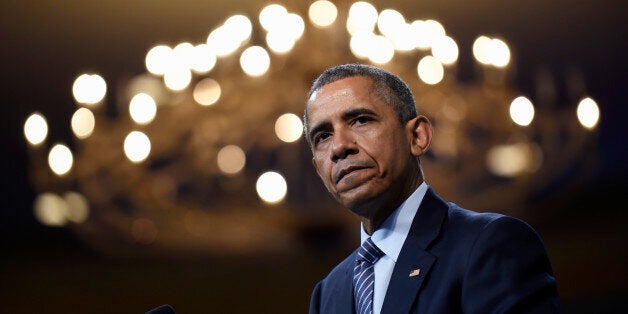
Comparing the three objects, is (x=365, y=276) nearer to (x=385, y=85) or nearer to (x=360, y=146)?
(x=360, y=146)

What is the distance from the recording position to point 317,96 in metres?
1.88

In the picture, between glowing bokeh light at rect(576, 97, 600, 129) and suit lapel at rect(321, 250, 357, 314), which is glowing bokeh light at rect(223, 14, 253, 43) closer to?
glowing bokeh light at rect(576, 97, 600, 129)

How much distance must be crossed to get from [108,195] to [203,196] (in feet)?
2.05

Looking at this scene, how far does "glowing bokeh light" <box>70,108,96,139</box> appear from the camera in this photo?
15.5 ft

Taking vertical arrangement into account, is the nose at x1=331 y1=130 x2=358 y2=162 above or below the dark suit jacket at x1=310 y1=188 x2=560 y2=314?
above

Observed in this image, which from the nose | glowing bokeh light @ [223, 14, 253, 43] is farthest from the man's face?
glowing bokeh light @ [223, 14, 253, 43]

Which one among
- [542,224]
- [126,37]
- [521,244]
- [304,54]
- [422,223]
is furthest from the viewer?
[542,224]

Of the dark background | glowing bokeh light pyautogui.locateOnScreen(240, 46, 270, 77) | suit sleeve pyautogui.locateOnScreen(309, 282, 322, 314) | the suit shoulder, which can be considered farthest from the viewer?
the dark background

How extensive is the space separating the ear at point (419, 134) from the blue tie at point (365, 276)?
240 millimetres

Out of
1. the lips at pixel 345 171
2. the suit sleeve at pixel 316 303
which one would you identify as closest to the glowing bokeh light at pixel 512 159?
the suit sleeve at pixel 316 303

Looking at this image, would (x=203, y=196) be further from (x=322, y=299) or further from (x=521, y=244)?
(x=521, y=244)

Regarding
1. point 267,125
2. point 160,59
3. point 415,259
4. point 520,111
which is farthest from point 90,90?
point 415,259

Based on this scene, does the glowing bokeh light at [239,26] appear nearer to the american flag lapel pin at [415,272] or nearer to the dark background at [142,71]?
the dark background at [142,71]
